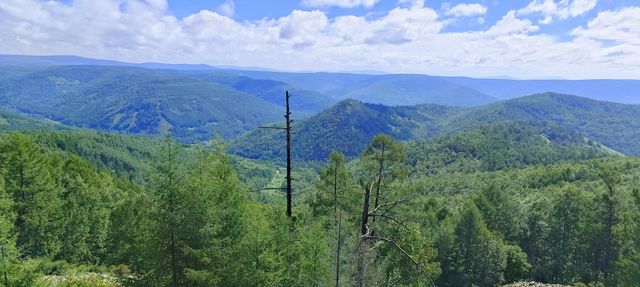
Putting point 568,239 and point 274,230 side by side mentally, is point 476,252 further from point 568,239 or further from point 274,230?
point 274,230

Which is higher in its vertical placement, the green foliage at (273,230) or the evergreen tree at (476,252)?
the green foliage at (273,230)

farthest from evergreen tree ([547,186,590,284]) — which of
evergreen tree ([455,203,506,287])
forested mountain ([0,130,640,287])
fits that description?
evergreen tree ([455,203,506,287])

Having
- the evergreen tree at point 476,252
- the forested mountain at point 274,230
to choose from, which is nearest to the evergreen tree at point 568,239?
the forested mountain at point 274,230

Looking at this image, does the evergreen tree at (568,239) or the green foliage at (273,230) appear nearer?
the green foliage at (273,230)

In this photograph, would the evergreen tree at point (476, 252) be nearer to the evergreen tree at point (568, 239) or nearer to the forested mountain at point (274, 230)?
the forested mountain at point (274, 230)

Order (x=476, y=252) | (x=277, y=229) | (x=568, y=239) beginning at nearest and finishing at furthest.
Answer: (x=277, y=229) → (x=476, y=252) → (x=568, y=239)

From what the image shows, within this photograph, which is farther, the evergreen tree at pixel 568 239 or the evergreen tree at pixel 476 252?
the evergreen tree at pixel 568 239

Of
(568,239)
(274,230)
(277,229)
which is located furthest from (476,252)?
(274,230)

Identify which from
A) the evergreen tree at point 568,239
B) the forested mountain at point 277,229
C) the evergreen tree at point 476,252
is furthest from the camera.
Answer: the evergreen tree at point 568,239

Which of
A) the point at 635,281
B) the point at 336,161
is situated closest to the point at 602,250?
the point at 635,281

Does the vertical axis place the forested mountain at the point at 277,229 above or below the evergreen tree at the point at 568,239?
above

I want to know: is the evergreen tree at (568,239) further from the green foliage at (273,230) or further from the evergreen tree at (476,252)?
the evergreen tree at (476,252)

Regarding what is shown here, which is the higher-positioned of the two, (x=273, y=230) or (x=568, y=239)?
(x=273, y=230)

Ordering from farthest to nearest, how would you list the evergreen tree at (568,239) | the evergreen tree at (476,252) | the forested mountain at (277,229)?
1. the evergreen tree at (568,239)
2. the evergreen tree at (476,252)
3. the forested mountain at (277,229)
